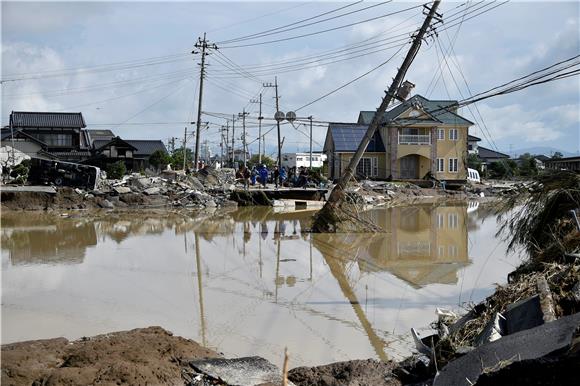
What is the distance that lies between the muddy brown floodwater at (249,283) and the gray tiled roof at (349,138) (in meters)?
28.8

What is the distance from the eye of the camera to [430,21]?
60.3 ft

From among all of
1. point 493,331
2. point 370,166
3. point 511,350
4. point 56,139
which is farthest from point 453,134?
point 511,350

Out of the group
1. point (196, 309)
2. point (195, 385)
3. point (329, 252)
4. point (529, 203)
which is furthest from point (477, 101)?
point (195, 385)

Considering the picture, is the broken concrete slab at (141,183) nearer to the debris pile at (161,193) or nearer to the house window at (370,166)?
the debris pile at (161,193)

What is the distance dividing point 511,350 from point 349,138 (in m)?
47.4

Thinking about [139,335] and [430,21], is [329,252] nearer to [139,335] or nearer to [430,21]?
[430,21]

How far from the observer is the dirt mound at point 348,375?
5.75 m

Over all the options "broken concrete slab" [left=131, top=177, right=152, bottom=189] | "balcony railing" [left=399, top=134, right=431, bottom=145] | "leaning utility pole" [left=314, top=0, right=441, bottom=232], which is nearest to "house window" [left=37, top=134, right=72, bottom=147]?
"broken concrete slab" [left=131, top=177, right=152, bottom=189]

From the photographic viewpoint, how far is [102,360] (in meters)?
5.55

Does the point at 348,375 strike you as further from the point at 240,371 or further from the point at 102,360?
the point at 102,360

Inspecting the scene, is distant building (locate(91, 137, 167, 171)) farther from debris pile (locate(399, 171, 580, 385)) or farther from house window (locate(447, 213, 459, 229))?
debris pile (locate(399, 171, 580, 385))

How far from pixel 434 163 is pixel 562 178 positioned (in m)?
42.6

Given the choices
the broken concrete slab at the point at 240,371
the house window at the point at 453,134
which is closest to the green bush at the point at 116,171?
the house window at the point at 453,134

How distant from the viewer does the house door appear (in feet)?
169
